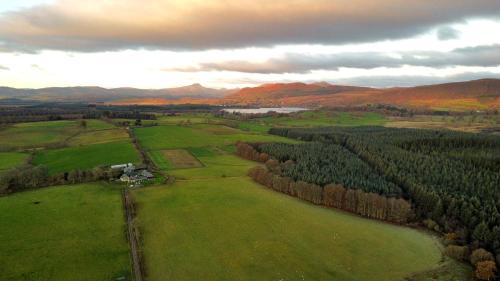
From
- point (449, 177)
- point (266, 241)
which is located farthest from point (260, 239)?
point (449, 177)

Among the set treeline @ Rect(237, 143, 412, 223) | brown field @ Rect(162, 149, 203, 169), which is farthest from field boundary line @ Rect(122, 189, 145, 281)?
treeline @ Rect(237, 143, 412, 223)

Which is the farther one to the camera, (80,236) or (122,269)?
(80,236)

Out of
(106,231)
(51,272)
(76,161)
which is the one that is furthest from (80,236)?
(76,161)

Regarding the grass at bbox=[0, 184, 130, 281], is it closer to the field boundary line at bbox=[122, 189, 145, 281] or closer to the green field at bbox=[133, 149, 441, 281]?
the field boundary line at bbox=[122, 189, 145, 281]

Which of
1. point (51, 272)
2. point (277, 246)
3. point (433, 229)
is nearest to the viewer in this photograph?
point (51, 272)

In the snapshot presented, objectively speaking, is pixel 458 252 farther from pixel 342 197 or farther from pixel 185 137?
pixel 185 137

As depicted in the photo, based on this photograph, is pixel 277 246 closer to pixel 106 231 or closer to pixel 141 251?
pixel 141 251
